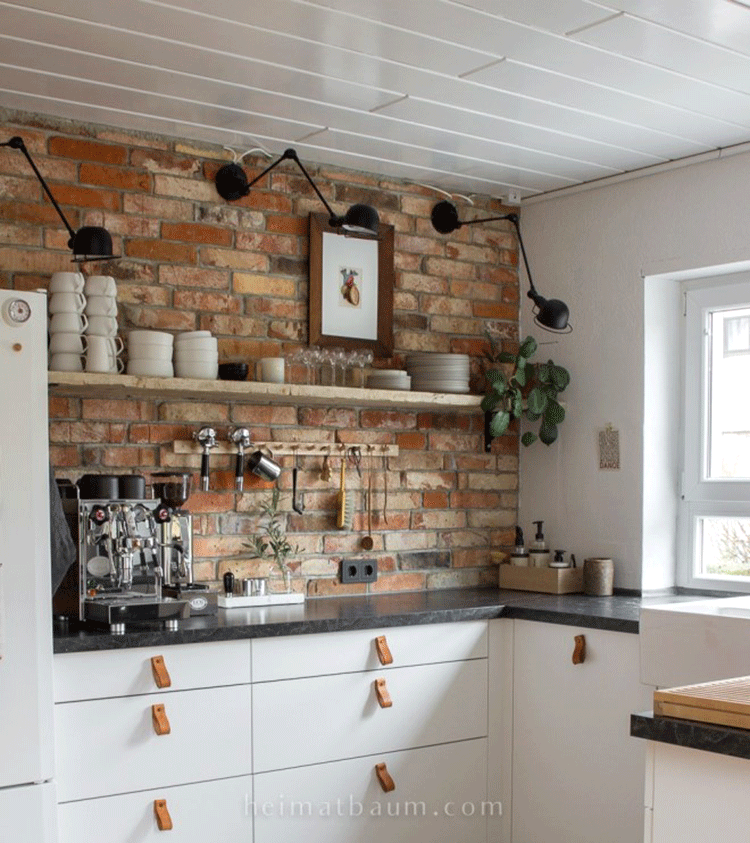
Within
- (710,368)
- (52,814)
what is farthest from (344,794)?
(710,368)

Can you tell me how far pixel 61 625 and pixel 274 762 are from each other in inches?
28.5

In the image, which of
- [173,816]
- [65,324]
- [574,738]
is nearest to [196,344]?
[65,324]

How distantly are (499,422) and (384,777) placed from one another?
139 centimetres

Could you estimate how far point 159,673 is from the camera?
3254 mm

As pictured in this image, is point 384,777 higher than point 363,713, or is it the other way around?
point 363,713

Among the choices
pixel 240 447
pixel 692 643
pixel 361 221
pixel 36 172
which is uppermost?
pixel 36 172

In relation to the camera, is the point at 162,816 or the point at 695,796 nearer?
the point at 695,796

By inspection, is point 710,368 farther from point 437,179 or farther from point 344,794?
point 344,794

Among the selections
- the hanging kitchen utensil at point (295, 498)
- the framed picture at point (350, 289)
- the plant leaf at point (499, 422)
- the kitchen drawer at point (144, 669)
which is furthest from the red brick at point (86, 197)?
the plant leaf at point (499, 422)

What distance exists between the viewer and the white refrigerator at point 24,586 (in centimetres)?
299

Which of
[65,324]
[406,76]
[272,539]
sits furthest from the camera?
[272,539]

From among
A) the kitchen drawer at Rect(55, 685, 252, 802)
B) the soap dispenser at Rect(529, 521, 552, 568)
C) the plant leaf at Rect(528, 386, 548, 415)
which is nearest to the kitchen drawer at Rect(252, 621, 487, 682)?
the kitchen drawer at Rect(55, 685, 252, 802)

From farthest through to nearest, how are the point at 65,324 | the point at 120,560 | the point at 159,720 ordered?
1. the point at 65,324
2. the point at 120,560
3. the point at 159,720

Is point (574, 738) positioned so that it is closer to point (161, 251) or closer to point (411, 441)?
point (411, 441)
